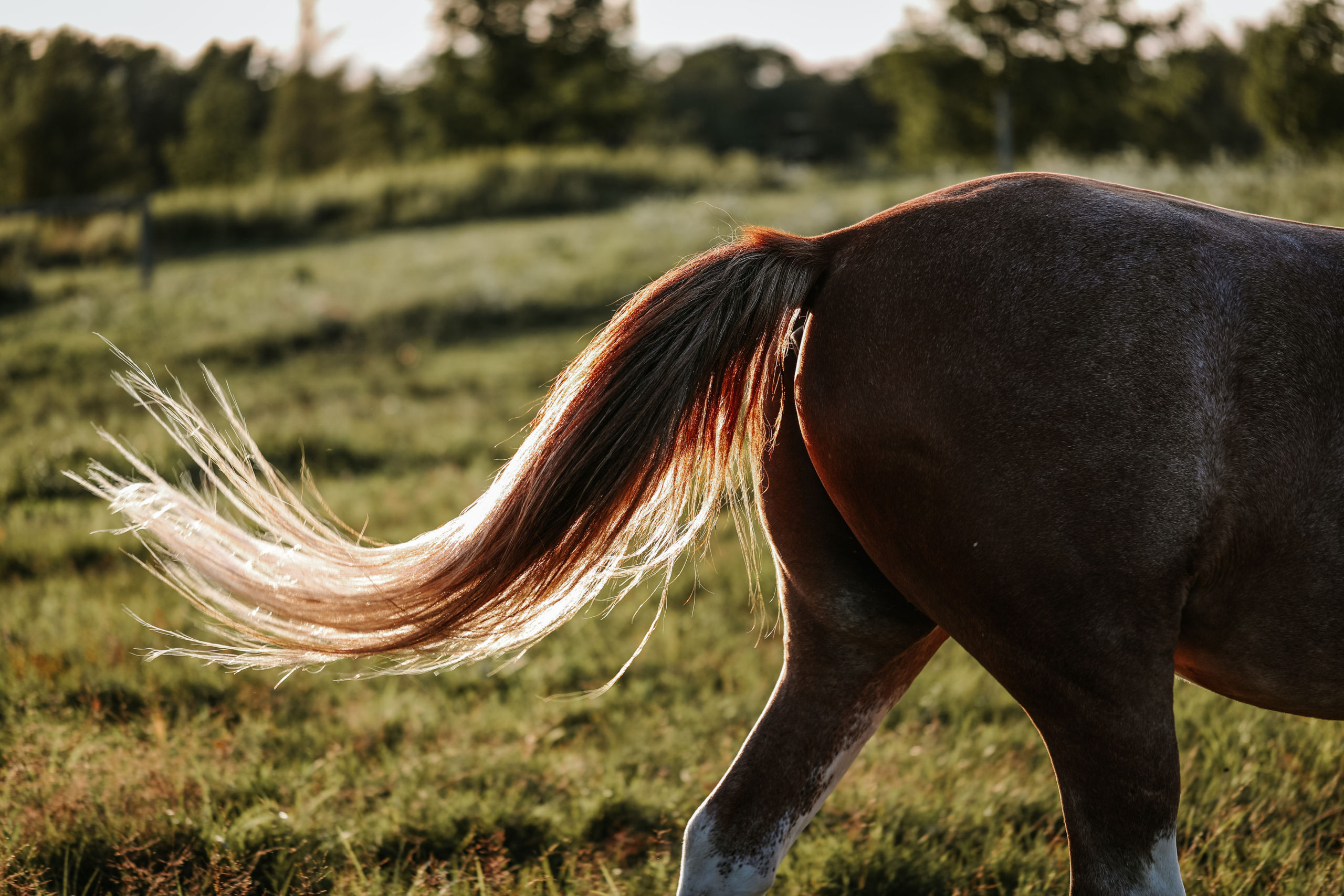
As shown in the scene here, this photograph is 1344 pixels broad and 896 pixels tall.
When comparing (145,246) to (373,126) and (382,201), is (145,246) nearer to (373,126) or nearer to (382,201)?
(382,201)

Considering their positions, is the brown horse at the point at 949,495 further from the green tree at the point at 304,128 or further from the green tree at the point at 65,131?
the green tree at the point at 304,128

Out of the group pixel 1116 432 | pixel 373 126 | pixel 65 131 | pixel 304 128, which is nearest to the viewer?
pixel 1116 432

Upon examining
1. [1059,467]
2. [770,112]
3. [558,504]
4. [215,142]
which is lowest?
[558,504]

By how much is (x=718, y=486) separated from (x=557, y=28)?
39.5 metres

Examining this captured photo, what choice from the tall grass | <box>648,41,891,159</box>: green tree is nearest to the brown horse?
the tall grass

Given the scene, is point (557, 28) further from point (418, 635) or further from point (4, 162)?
point (418, 635)

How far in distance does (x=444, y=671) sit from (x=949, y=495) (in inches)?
92.4

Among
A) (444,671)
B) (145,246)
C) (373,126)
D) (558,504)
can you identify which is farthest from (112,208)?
(373,126)

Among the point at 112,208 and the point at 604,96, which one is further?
the point at 604,96

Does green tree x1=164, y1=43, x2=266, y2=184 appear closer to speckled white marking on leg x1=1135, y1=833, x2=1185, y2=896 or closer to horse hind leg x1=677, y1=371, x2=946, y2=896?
horse hind leg x1=677, y1=371, x2=946, y2=896

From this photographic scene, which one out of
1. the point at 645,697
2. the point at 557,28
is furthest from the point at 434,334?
the point at 557,28

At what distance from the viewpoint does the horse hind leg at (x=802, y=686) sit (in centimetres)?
178

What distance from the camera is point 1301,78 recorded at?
69.7 ft

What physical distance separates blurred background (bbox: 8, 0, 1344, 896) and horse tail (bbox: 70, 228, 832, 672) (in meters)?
0.17
